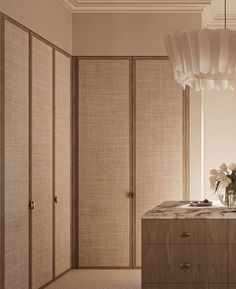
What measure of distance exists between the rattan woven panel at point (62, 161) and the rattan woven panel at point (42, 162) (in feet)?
0.76

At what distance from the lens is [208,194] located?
7348mm

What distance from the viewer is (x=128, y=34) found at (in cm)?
652

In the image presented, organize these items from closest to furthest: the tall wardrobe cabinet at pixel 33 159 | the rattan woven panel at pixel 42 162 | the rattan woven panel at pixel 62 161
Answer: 1. the tall wardrobe cabinet at pixel 33 159
2. the rattan woven panel at pixel 42 162
3. the rattan woven panel at pixel 62 161

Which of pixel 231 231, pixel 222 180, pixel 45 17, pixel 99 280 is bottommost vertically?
pixel 99 280

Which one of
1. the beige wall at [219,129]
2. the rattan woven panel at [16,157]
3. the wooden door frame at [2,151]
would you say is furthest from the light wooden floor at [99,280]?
the beige wall at [219,129]

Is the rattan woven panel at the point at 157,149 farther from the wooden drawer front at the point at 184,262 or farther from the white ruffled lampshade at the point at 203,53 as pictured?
the wooden drawer front at the point at 184,262

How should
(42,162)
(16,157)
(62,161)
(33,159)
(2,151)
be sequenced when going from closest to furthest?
1. (2,151)
2. (16,157)
3. (33,159)
4. (42,162)
5. (62,161)

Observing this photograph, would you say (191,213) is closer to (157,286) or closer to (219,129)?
(157,286)

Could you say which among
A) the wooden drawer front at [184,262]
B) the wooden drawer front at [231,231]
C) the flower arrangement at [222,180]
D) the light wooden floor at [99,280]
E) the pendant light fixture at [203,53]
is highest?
the pendant light fixture at [203,53]

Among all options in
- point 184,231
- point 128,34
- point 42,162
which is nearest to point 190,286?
point 184,231

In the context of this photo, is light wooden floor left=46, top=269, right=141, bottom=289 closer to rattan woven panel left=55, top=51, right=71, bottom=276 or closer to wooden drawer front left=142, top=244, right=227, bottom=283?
rattan woven panel left=55, top=51, right=71, bottom=276

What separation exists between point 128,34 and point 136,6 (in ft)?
0.98

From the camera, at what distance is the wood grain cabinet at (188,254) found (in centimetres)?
426

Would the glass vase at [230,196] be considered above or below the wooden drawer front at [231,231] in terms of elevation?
above
